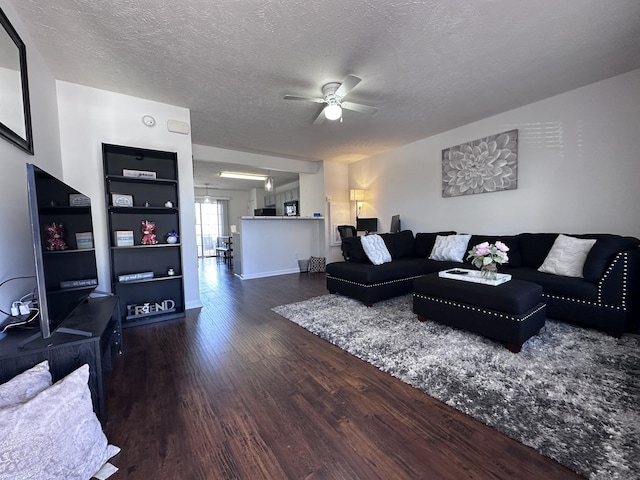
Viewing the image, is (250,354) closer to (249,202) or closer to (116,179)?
(116,179)

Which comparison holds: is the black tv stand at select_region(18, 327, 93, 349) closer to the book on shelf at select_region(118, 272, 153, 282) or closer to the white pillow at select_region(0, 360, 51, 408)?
the white pillow at select_region(0, 360, 51, 408)

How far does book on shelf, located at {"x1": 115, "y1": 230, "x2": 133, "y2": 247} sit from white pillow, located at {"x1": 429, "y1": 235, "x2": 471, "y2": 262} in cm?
411

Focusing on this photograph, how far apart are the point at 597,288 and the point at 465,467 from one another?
2.39 m

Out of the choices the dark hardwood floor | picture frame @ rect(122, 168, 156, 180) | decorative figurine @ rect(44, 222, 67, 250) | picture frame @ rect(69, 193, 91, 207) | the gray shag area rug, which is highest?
picture frame @ rect(122, 168, 156, 180)

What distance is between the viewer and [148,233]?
10.2 feet

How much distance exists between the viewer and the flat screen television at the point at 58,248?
1.26 m

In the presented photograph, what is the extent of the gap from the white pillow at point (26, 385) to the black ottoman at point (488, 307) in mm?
2765

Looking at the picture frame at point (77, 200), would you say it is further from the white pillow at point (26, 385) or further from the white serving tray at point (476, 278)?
the white serving tray at point (476, 278)

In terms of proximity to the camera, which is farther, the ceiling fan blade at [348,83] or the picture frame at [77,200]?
the ceiling fan blade at [348,83]

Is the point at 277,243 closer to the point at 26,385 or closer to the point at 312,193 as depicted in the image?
the point at 312,193

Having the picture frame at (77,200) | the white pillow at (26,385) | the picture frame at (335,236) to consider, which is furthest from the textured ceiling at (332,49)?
the picture frame at (335,236)

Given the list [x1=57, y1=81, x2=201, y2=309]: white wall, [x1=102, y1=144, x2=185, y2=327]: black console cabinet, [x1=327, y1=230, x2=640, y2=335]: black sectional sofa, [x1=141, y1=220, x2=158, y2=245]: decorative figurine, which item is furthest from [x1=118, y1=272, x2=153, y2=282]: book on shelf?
[x1=327, y1=230, x2=640, y2=335]: black sectional sofa

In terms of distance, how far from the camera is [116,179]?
9.55ft

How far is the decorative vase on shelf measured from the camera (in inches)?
99.3
